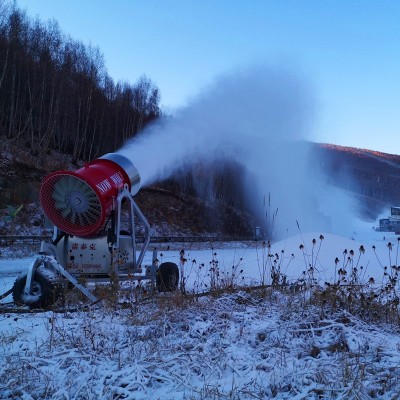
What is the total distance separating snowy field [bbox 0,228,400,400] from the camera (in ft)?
10.1

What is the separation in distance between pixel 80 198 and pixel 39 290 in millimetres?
1562

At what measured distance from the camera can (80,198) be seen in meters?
6.76

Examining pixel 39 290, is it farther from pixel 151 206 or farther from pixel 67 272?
pixel 151 206

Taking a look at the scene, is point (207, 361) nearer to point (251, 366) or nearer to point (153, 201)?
point (251, 366)

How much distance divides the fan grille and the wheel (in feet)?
3.10

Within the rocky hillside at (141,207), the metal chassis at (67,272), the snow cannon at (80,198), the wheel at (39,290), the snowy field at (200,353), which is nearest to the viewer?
the snowy field at (200,353)

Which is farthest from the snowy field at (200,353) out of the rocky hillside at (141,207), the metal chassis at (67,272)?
the rocky hillside at (141,207)

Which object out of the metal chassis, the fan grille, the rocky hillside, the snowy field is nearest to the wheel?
the metal chassis

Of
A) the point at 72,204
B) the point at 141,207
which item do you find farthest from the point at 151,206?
the point at 72,204

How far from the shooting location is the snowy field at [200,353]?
3.08m

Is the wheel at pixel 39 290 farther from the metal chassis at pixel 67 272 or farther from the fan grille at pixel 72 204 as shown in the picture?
the fan grille at pixel 72 204

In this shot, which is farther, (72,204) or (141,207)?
(141,207)

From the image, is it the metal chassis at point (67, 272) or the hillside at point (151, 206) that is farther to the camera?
the hillside at point (151, 206)

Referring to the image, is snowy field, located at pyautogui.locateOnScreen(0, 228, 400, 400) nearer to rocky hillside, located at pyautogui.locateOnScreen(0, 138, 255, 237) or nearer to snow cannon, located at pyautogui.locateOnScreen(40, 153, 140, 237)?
snow cannon, located at pyautogui.locateOnScreen(40, 153, 140, 237)
